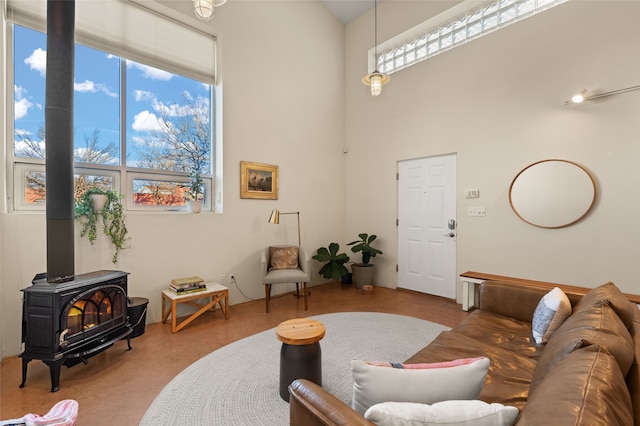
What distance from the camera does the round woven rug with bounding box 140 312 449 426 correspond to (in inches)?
71.6

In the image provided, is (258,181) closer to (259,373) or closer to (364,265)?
(364,265)

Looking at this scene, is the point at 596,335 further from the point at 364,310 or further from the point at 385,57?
the point at 385,57

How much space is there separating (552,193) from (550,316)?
7.04 ft

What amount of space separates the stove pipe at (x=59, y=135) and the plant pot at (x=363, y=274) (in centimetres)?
371

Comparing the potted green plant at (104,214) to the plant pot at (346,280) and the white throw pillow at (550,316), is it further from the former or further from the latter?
the white throw pillow at (550,316)

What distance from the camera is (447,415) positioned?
2.59 ft

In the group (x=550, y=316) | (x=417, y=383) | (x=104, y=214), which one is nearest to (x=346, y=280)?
(x=550, y=316)

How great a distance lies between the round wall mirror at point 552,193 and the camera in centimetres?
316

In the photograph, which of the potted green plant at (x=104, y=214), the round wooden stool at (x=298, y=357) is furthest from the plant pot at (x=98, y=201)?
the round wooden stool at (x=298, y=357)

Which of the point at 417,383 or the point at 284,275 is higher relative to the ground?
the point at 417,383

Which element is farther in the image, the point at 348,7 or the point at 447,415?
the point at 348,7

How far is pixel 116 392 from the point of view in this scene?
205cm

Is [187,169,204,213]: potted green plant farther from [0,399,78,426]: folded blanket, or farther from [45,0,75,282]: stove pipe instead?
[0,399,78,426]: folded blanket

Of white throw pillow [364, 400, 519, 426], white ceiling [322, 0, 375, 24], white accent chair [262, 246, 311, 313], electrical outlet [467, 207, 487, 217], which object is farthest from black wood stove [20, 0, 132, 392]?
electrical outlet [467, 207, 487, 217]
